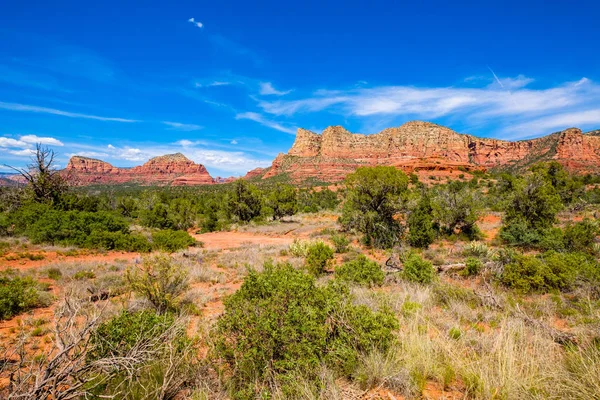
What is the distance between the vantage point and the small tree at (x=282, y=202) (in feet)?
105

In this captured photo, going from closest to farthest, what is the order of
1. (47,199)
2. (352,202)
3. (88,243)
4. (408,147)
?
(88,243), (352,202), (47,199), (408,147)

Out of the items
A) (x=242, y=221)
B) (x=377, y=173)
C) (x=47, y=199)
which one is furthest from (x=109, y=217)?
(x=377, y=173)

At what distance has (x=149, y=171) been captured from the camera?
587 feet

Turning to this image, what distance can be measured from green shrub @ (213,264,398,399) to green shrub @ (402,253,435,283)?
14.7 feet

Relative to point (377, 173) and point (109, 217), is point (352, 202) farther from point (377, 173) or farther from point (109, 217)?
point (109, 217)

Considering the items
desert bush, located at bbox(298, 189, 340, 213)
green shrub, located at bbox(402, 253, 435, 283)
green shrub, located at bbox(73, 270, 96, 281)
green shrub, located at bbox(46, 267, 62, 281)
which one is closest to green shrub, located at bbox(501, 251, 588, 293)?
green shrub, located at bbox(402, 253, 435, 283)

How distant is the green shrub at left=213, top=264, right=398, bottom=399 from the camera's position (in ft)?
10.4

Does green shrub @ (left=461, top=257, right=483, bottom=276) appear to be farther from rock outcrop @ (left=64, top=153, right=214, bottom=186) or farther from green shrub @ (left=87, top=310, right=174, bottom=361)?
rock outcrop @ (left=64, top=153, right=214, bottom=186)

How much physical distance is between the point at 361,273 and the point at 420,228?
822 cm

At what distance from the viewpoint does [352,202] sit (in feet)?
55.0

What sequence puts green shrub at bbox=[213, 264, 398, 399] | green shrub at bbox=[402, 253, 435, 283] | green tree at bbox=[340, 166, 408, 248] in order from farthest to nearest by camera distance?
green tree at bbox=[340, 166, 408, 248] → green shrub at bbox=[402, 253, 435, 283] → green shrub at bbox=[213, 264, 398, 399]

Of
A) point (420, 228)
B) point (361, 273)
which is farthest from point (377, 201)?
point (361, 273)

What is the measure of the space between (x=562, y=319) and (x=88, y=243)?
65.4 feet

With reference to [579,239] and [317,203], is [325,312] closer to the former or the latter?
[579,239]
